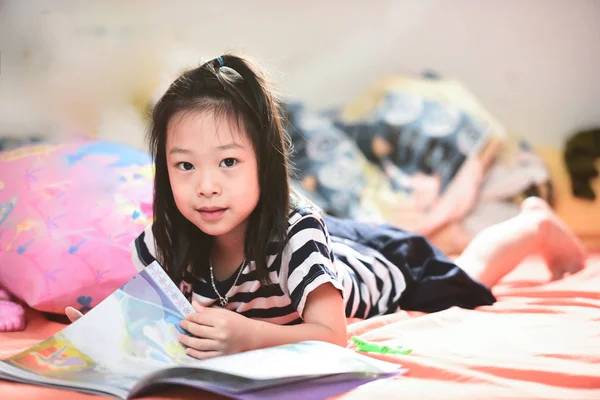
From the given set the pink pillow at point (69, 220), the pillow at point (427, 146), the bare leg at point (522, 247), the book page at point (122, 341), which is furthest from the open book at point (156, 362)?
the pillow at point (427, 146)

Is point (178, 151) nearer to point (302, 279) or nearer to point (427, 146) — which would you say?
point (302, 279)

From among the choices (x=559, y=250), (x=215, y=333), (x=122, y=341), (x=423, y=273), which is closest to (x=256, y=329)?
(x=215, y=333)

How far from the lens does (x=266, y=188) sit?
1.02 metres

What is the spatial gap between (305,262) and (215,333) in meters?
0.17

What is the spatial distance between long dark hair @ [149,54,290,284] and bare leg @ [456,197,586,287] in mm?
542

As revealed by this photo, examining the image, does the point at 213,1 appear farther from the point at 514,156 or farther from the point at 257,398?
the point at 257,398

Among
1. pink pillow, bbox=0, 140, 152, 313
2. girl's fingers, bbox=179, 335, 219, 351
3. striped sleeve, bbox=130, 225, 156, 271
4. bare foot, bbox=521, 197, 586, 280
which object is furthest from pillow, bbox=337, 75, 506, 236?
girl's fingers, bbox=179, 335, 219, 351

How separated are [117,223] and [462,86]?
4.14ft

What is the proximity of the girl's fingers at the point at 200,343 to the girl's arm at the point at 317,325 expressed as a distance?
0.06m

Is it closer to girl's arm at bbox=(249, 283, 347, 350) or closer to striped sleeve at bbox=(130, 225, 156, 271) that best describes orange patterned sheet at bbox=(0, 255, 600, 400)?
girl's arm at bbox=(249, 283, 347, 350)

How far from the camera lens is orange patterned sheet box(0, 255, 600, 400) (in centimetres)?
81

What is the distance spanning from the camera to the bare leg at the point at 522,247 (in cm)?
143

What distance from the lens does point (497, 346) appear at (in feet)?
3.38

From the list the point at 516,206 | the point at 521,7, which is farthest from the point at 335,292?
the point at 521,7
